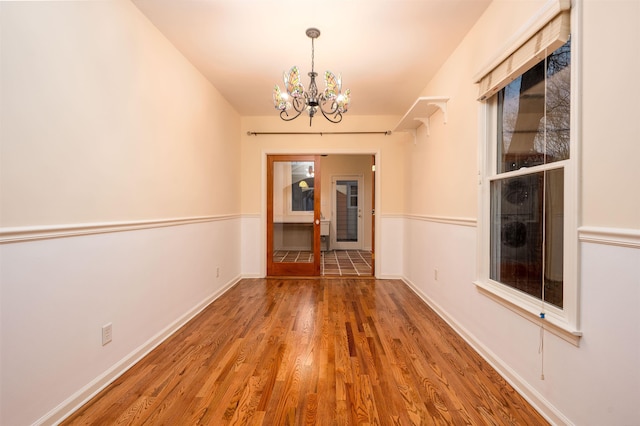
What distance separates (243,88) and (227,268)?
2.39 metres

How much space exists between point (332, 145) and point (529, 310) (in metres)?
3.59

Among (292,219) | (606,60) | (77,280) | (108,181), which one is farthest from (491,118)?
(292,219)

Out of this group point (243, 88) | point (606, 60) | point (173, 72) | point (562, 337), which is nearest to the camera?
point (606, 60)

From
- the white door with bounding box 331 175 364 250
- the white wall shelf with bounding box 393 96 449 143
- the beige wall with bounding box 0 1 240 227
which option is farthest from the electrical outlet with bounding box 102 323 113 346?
the white door with bounding box 331 175 364 250

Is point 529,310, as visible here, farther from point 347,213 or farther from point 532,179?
point 347,213

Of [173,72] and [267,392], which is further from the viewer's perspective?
[173,72]

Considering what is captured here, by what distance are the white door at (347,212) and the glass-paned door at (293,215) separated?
9.42ft

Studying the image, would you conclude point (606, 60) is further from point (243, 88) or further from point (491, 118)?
point (243, 88)

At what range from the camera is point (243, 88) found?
3.71m

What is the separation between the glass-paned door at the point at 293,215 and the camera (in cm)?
484

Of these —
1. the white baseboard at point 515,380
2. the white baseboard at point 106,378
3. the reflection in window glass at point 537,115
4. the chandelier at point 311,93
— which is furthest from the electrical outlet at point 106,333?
the reflection in window glass at point 537,115

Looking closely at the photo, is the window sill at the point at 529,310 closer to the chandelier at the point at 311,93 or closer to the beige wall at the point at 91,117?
the chandelier at the point at 311,93

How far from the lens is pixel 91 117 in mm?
1770

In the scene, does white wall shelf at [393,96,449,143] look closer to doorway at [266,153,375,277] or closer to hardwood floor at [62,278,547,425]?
doorway at [266,153,375,277]
